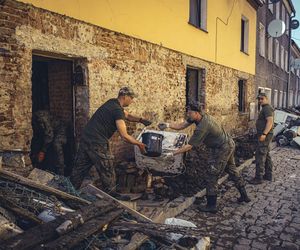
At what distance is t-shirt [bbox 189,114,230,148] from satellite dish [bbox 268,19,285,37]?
12381 mm

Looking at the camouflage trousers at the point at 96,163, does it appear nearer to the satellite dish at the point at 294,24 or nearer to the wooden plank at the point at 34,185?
the wooden plank at the point at 34,185

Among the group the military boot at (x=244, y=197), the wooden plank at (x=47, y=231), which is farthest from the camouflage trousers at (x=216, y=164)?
the wooden plank at (x=47, y=231)

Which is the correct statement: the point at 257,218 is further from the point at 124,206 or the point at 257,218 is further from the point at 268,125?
the point at 268,125

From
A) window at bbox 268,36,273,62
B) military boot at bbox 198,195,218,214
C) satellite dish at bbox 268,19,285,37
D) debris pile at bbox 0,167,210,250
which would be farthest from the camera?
window at bbox 268,36,273,62

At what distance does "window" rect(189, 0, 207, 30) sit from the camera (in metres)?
9.56

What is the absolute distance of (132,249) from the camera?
322 centimetres

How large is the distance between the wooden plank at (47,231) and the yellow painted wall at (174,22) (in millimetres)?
2946

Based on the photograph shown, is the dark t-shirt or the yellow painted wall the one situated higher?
the yellow painted wall

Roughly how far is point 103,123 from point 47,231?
2.06 meters

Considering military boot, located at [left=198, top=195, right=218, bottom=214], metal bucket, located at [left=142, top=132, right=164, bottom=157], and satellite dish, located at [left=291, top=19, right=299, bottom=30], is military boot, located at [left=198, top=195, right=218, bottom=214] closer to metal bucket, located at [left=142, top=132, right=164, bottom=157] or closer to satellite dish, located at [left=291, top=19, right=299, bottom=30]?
metal bucket, located at [left=142, top=132, right=164, bottom=157]

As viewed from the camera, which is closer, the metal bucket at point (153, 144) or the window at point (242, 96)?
the metal bucket at point (153, 144)

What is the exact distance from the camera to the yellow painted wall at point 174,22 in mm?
5344

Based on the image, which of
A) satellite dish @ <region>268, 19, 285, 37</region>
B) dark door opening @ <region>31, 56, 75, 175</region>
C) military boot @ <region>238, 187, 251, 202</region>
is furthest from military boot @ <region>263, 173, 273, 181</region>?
satellite dish @ <region>268, 19, 285, 37</region>

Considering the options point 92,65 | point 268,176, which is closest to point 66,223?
point 92,65
